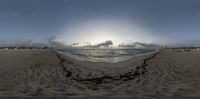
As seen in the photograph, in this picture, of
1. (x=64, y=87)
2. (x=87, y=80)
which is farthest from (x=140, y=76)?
(x=64, y=87)

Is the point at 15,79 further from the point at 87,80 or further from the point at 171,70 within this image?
the point at 171,70

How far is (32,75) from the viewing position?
17.9 meters

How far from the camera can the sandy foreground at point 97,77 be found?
48.3 ft

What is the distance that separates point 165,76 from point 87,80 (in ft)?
15.8

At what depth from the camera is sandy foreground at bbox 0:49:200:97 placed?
14731 mm

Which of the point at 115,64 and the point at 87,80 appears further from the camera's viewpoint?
the point at 115,64

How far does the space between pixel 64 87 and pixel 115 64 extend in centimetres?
445

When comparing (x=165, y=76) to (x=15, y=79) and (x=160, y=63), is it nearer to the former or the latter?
(x=160, y=63)

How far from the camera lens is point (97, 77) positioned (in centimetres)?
1689

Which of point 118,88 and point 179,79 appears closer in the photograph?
point 118,88

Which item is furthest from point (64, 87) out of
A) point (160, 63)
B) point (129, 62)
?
point (160, 63)

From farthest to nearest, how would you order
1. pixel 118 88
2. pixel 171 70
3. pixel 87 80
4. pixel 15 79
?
pixel 171 70, pixel 15 79, pixel 87 80, pixel 118 88

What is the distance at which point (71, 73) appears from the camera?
17453mm

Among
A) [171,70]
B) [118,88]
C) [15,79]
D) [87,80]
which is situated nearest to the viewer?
[118,88]
